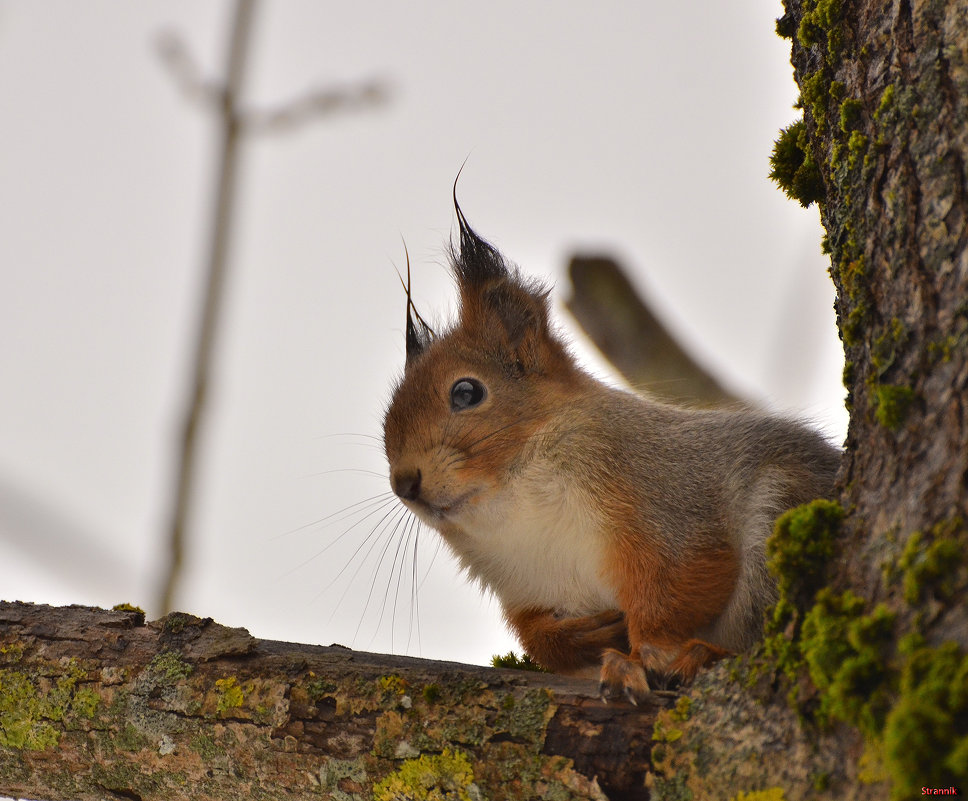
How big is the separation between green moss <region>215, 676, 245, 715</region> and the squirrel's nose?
0.96 m

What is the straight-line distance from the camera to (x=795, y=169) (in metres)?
2.71

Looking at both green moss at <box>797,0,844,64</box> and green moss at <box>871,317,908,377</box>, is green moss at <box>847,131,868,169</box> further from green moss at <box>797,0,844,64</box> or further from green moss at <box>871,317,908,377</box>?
green moss at <box>871,317,908,377</box>

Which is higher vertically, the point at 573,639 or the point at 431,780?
the point at 573,639

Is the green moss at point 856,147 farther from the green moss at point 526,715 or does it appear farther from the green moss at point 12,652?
the green moss at point 12,652

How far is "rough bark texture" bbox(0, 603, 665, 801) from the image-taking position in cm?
208

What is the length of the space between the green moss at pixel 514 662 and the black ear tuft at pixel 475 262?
54.9 inches

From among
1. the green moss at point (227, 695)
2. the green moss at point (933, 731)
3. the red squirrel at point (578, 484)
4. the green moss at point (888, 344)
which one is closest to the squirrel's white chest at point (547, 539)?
the red squirrel at point (578, 484)

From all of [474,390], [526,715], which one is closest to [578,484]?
[474,390]

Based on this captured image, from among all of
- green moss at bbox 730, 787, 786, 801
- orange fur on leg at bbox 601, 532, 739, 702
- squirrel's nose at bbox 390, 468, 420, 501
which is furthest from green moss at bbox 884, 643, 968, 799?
squirrel's nose at bbox 390, 468, 420, 501

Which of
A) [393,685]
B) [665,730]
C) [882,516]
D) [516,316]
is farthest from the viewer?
[516,316]

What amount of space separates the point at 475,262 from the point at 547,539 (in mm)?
1163

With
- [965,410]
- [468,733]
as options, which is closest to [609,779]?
[468,733]

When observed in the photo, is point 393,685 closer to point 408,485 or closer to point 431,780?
point 431,780

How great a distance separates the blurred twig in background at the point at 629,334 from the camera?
406 cm
